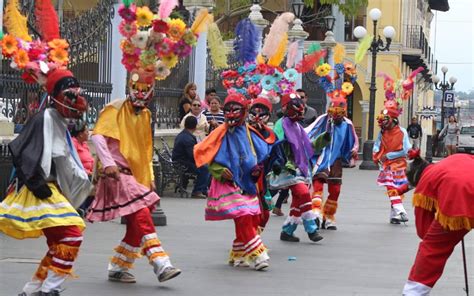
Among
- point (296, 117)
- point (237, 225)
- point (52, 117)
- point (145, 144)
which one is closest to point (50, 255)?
point (52, 117)

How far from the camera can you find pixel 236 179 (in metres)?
11.7

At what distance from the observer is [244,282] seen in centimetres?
1084

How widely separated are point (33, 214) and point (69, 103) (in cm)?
96

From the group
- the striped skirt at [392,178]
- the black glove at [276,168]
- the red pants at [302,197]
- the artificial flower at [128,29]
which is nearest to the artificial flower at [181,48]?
the artificial flower at [128,29]

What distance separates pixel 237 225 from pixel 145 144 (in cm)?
153

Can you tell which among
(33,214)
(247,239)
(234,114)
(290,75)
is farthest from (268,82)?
(33,214)

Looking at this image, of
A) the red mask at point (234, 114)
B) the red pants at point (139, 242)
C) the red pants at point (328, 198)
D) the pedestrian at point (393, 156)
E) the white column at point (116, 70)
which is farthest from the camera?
the white column at point (116, 70)

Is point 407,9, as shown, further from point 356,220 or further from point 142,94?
point 142,94

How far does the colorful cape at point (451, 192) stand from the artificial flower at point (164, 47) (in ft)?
10.2

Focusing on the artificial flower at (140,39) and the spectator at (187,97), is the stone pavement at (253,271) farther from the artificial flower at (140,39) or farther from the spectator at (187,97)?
the spectator at (187,97)

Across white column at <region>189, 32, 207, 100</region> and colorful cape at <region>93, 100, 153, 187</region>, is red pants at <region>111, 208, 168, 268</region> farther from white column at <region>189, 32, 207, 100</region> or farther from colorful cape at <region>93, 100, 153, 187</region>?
white column at <region>189, 32, 207, 100</region>

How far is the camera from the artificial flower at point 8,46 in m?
9.40

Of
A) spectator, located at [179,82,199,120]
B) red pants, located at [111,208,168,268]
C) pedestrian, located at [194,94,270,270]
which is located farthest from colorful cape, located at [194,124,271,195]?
spectator, located at [179,82,199,120]

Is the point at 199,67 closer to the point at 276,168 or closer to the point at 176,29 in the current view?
the point at 276,168
